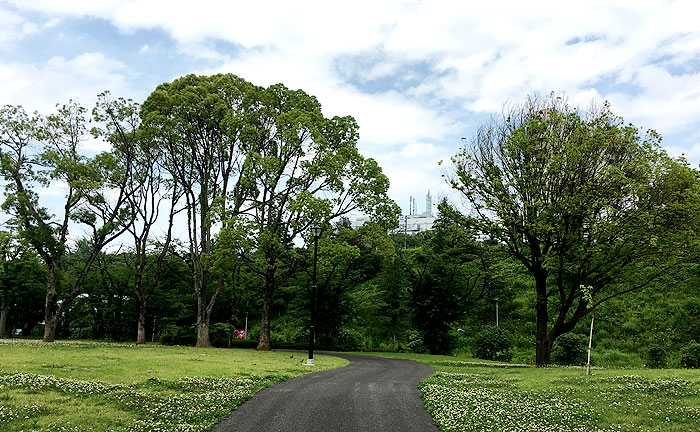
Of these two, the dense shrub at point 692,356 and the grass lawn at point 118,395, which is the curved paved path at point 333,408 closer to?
the grass lawn at point 118,395

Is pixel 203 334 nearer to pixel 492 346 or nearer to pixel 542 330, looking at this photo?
pixel 492 346

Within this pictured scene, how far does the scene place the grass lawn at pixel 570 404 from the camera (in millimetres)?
10141

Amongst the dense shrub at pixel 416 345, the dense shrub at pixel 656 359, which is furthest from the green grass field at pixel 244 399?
the dense shrub at pixel 416 345

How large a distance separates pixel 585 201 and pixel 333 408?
1719 cm

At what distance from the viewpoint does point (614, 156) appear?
24.2 m

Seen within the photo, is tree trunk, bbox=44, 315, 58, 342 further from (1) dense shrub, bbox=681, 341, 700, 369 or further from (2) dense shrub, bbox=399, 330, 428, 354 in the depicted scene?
(1) dense shrub, bbox=681, 341, 700, 369

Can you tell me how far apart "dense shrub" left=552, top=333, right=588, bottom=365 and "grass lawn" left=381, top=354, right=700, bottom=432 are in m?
14.8

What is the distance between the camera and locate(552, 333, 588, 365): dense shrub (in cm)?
2983

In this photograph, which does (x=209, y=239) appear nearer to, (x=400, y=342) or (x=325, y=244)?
(x=325, y=244)

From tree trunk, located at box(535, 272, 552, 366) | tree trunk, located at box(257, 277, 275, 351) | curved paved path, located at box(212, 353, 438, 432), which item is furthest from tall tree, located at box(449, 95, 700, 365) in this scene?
tree trunk, located at box(257, 277, 275, 351)

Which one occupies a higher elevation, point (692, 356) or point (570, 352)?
point (692, 356)

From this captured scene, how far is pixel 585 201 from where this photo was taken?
2275cm

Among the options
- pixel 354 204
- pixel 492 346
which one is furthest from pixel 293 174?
pixel 492 346

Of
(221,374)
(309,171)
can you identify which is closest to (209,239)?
(309,171)
